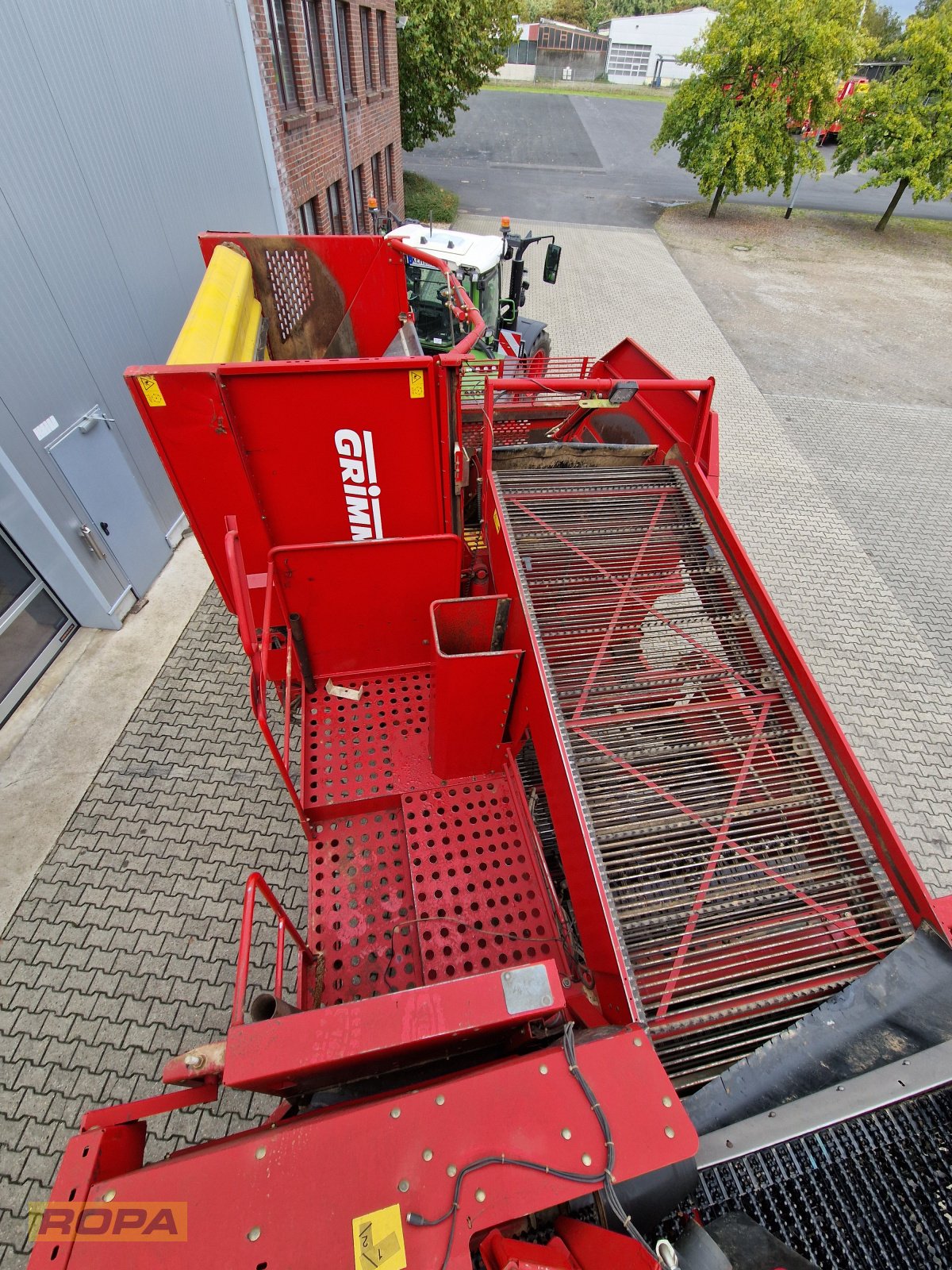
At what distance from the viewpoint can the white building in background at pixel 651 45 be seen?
46969mm

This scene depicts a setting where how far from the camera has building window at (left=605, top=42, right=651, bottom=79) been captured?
47.9 metres

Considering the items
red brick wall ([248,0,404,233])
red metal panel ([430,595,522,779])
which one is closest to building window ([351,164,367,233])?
red brick wall ([248,0,404,233])

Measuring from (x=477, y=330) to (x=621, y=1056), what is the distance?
13.0 feet

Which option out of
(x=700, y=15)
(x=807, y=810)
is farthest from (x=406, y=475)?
(x=700, y=15)

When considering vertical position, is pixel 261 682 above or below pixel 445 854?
above

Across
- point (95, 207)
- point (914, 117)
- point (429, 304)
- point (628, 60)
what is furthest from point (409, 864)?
point (628, 60)

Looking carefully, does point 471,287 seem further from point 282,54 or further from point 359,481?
point 282,54

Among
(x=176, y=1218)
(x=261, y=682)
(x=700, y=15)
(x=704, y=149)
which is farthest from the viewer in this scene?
(x=700, y=15)

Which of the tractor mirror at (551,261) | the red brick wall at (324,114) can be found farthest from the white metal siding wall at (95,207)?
the tractor mirror at (551,261)

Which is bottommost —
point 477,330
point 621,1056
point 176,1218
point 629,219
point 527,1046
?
point 629,219

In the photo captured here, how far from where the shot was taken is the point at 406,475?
3.77m

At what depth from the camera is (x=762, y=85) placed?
14727 mm

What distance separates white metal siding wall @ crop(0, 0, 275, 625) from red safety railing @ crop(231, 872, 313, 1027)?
145 inches

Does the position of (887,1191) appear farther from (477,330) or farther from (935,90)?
(935,90)
